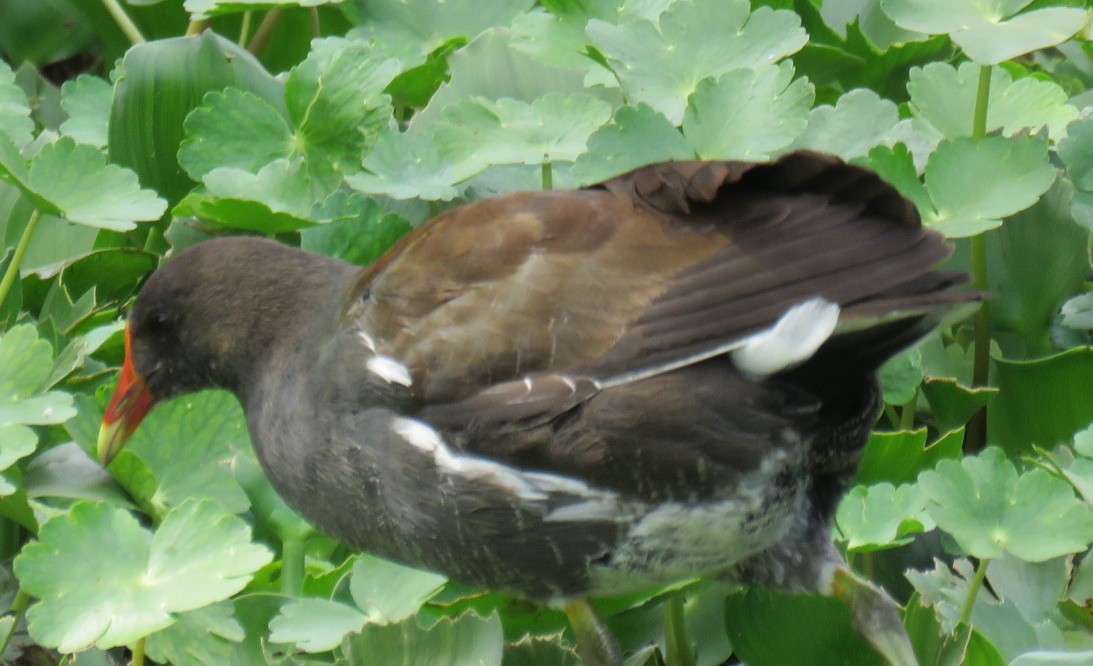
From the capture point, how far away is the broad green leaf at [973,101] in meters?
2.88

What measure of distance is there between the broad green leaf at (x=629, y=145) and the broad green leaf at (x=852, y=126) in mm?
349

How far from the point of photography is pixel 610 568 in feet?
7.11

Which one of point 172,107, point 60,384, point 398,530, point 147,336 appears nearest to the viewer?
point 398,530

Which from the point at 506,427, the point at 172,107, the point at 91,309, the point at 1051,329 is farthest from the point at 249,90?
the point at 1051,329

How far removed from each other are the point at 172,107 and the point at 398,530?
1.32 m

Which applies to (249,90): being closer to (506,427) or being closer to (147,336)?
(147,336)

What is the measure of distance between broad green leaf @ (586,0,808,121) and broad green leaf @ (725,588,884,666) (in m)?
0.87

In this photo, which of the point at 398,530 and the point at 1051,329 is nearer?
the point at 398,530

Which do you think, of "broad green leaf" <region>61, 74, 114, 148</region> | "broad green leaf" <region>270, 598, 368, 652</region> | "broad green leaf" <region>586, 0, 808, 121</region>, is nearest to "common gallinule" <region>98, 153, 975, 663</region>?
"broad green leaf" <region>270, 598, 368, 652</region>

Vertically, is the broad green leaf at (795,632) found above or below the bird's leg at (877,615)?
below

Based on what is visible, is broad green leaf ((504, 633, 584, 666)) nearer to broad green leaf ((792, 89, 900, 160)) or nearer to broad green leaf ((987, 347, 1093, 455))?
broad green leaf ((987, 347, 1093, 455))

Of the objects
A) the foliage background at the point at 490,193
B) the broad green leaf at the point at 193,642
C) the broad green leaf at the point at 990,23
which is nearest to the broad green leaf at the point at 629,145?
the foliage background at the point at 490,193

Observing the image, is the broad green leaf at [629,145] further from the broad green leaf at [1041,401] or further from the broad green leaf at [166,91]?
the broad green leaf at [166,91]

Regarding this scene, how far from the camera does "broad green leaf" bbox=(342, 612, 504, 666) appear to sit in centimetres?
225
